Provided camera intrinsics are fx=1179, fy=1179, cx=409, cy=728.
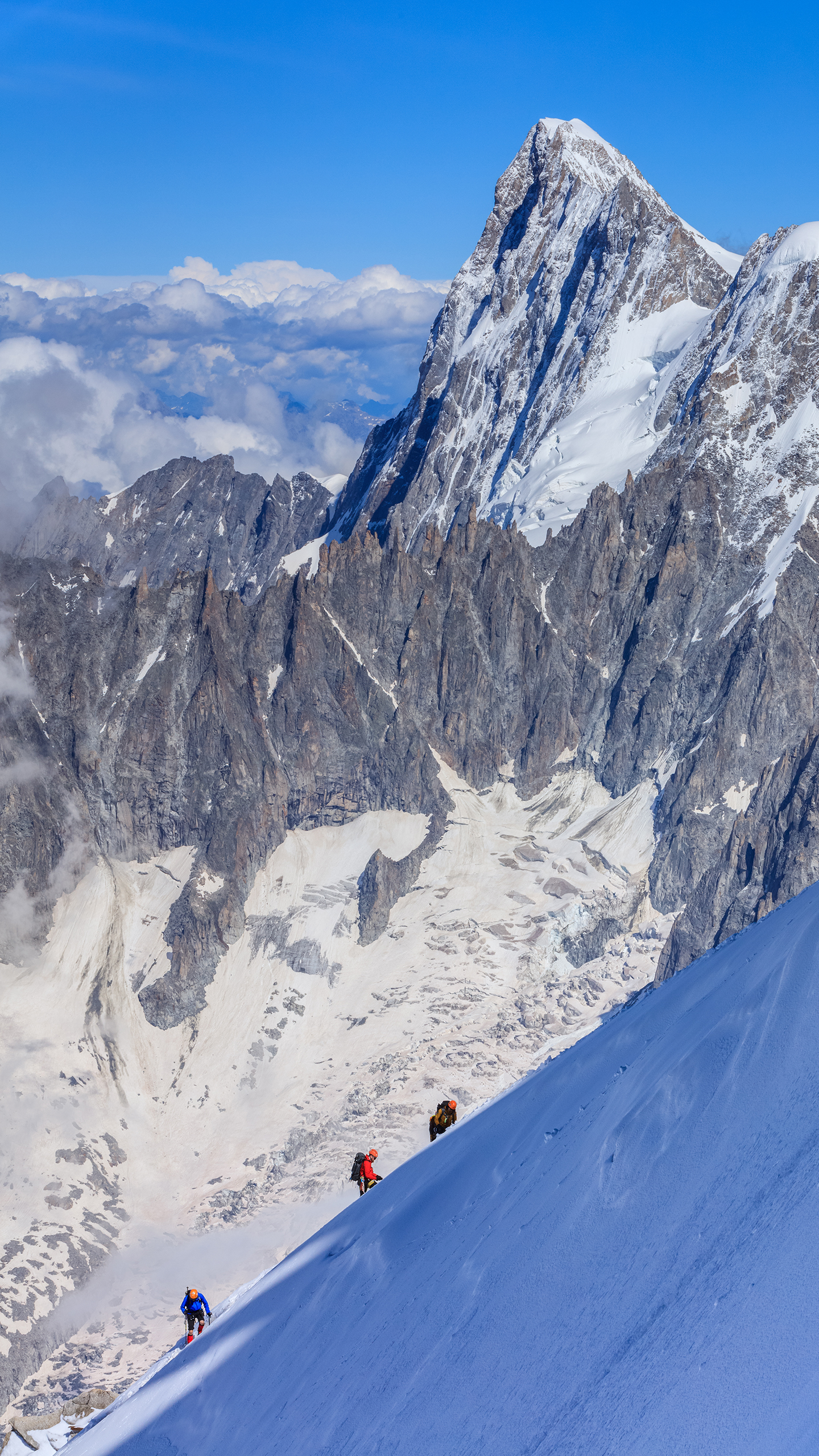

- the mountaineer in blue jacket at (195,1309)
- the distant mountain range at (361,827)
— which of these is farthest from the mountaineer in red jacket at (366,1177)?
the distant mountain range at (361,827)

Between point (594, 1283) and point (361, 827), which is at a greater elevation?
point (361, 827)

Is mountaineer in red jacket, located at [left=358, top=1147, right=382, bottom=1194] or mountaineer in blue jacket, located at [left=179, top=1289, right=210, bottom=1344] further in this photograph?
mountaineer in red jacket, located at [left=358, top=1147, right=382, bottom=1194]

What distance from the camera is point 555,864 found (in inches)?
7106

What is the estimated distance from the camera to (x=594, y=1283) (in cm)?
1534

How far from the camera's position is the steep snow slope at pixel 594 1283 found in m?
12.3

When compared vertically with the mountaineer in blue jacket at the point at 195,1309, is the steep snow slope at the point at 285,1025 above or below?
above

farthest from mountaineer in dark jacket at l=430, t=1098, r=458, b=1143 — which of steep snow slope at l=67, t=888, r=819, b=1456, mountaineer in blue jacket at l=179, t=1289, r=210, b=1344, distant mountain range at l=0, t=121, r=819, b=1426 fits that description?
distant mountain range at l=0, t=121, r=819, b=1426

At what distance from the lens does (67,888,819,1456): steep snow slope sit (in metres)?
12.3

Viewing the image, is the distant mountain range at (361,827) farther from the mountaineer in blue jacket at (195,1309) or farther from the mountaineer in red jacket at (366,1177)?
the mountaineer in red jacket at (366,1177)

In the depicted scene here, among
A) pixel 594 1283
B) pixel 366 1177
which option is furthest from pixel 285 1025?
pixel 594 1283

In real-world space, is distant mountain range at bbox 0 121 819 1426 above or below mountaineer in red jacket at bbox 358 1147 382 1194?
above

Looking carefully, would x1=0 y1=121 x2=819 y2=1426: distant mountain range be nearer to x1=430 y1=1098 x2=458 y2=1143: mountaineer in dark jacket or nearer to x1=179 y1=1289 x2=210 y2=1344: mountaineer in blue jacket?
x1=179 y1=1289 x2=210 y2=1344: mountaineer in blue jacket

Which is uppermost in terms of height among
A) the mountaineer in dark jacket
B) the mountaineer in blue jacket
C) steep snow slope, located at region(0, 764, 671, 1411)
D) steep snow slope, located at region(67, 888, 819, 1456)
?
steep snow slope, located at region(0, 764, 671, 1411)

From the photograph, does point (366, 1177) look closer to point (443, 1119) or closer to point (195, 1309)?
point (443, 1119)
